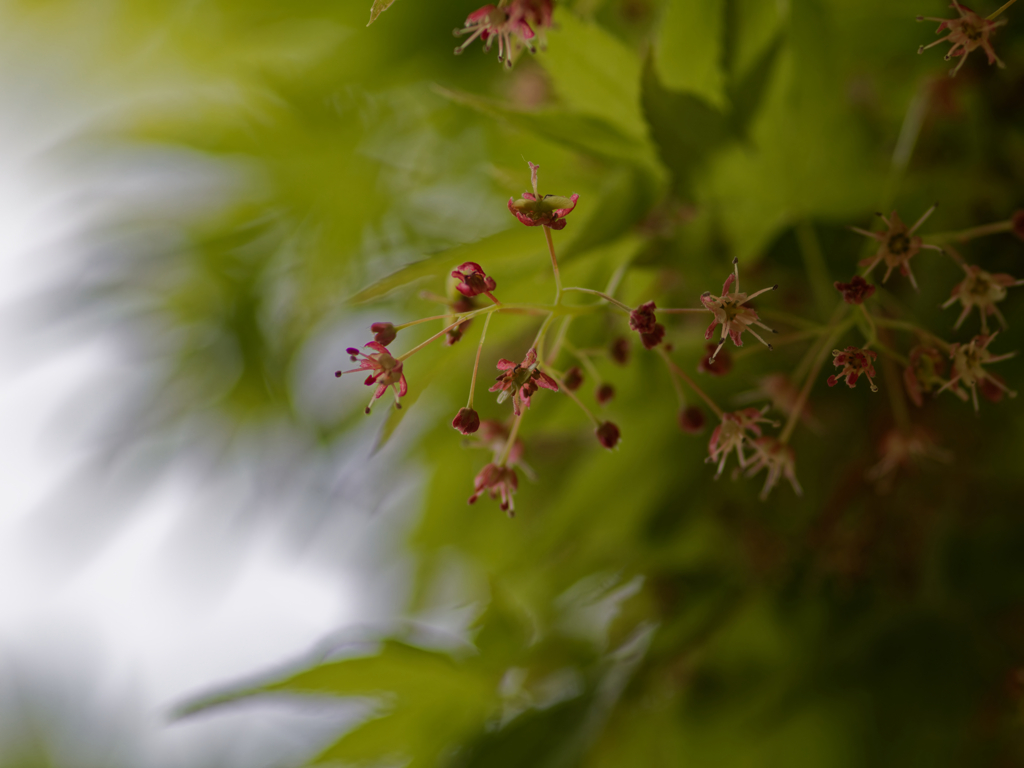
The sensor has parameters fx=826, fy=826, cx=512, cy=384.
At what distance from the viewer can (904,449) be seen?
1.08ft

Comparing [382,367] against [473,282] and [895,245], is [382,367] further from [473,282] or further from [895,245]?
[895,245]

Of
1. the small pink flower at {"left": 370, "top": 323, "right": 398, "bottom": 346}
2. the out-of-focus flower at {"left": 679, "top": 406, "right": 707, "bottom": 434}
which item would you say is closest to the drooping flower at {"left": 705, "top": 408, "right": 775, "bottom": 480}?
the out-of-focus flower at {"left": 679, "top": 406, "right": 707, "bottom": 434}

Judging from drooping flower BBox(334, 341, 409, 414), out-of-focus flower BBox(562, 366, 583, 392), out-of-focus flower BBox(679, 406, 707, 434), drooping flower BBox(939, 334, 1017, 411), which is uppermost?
drooping flower BBox(334, 341, 409, 414)

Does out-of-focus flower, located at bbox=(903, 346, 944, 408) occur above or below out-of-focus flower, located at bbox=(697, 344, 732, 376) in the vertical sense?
below

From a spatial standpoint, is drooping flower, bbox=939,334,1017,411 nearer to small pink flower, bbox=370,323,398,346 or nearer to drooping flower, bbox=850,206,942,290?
drooping flower, bbox=850,206,942,290

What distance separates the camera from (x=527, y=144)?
18.8 inches

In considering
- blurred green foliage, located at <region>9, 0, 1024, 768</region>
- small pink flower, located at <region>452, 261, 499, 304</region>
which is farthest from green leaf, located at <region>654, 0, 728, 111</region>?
small pink flower, located at <region>452, 261, 499, 304</region>

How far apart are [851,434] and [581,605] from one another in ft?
0.56

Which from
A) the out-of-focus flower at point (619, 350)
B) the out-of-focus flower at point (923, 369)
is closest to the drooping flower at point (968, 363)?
the out-of-focus flower at point (923, 369)

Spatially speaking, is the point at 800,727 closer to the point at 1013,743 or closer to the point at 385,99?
the point at 1013,743

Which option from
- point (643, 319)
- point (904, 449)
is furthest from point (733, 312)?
point (904, 449)

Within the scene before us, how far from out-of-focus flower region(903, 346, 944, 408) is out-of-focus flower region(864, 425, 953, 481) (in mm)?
61

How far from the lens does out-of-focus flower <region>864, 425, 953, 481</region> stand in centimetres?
33

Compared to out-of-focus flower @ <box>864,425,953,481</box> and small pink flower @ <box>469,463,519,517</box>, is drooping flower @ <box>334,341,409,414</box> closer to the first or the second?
small pink flower @ <box>469,463,519,517</box>
